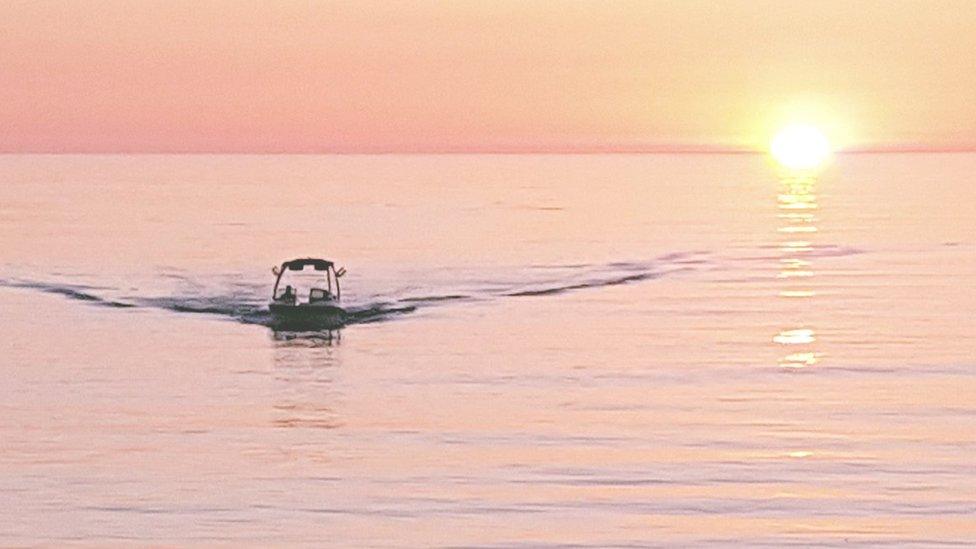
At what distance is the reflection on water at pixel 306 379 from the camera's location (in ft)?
131

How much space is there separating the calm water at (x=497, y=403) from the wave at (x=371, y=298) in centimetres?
27


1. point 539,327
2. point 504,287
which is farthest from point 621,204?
point 539,327

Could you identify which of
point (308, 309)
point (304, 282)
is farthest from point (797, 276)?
point (308, 309)

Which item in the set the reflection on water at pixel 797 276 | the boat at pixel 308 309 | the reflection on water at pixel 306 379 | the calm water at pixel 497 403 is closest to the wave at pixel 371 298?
the calm water at pixel 497 403

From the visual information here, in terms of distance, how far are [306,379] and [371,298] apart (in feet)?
79.0

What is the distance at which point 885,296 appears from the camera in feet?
231

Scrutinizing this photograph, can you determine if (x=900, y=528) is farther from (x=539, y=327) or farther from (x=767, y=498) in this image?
(x=539, y=327)

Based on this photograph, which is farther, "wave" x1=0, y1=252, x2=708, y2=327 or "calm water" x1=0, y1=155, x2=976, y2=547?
"wave" x1=0, y1=252, x2=708, y2=327

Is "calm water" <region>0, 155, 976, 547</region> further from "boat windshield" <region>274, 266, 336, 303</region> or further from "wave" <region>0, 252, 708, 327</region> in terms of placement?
"boat windshield" <region>274, 266, 336, 303</region>

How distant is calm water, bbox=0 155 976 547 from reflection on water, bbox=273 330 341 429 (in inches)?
6.2

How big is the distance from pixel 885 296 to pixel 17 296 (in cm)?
3142

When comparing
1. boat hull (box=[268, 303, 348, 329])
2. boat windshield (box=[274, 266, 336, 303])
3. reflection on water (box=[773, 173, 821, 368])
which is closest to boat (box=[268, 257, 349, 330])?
boat hull (box=[268, 303, 348, 329])

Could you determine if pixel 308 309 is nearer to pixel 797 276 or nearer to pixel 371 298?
pixel 371 298

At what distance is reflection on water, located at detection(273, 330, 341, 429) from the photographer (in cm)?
3981
